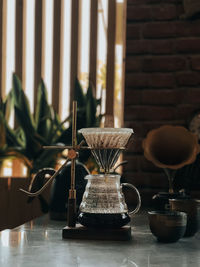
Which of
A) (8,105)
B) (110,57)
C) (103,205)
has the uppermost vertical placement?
(110,57)

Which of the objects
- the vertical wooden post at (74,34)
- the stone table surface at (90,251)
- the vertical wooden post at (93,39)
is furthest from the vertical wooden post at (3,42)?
the stone table surface at (90,251)

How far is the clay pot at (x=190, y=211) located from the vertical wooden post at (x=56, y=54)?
170cm

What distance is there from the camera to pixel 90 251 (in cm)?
115

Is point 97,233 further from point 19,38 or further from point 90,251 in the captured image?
point 19,38

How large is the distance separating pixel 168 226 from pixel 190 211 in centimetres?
16

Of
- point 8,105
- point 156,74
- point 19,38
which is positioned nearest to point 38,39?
point 19,38

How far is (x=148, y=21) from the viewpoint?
237cm

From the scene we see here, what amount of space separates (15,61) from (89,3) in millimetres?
639

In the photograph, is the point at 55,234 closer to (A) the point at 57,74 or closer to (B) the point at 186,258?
(B) the point at 186,258

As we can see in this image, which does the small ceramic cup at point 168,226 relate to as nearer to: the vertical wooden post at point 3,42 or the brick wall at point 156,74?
the brick wall at point 156,74

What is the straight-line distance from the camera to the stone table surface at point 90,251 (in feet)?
3.38

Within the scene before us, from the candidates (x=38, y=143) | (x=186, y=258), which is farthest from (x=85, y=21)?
(x=186, y=258)

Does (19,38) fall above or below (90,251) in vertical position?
above

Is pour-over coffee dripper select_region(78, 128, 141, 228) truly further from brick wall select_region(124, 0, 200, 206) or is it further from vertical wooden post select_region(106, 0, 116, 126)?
vertical wooden post select_region(106, 0, 116, 126)
